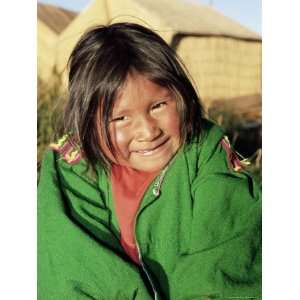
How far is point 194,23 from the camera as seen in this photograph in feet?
5.44

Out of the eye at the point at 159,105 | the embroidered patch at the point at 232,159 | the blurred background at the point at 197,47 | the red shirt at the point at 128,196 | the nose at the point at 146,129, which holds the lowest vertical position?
the red shirt at the point at 128,196

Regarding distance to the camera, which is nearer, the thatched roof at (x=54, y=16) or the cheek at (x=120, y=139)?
the cheek at (x=120, y=139)

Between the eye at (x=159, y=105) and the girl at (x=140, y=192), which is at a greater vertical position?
the eye at (x=159, y=105)

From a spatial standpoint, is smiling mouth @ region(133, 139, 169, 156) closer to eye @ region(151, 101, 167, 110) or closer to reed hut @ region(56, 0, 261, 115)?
eye @ region(151, 101, 167, 110)

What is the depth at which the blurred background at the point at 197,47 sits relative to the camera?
1.58m

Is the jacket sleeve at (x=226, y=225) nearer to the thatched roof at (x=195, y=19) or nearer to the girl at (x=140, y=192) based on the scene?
the girl at (x=140, y=192)

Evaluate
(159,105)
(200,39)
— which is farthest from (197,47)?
(159,105)

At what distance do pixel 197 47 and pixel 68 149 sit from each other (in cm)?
47

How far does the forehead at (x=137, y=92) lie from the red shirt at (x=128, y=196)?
0.20 meters

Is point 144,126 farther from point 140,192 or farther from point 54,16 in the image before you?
point 54,16

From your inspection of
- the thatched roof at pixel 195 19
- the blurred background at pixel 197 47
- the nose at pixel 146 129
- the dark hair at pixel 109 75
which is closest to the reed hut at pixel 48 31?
the blurred background at pixel 197 47

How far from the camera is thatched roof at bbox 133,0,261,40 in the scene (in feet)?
5.28
